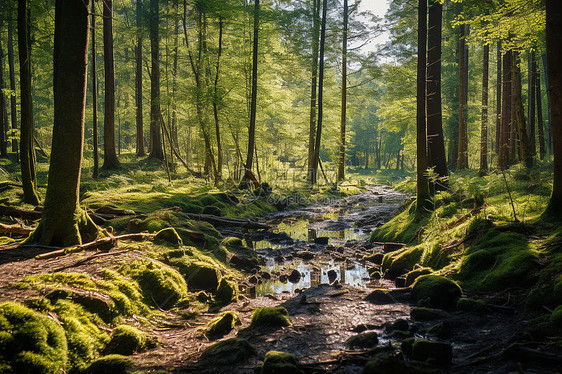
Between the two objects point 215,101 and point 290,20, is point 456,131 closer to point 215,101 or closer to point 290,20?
point 290,20

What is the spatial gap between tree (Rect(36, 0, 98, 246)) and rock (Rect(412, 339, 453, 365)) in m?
5.56

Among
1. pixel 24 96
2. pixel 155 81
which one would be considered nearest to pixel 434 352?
pixel 24 96

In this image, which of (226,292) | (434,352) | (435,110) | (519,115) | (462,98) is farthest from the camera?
(462,98)

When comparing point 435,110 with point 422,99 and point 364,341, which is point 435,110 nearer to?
point 422,99

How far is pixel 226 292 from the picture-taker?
19.9 feet

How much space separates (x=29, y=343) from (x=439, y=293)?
5151 mm

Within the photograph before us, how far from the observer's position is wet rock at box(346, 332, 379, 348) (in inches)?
152

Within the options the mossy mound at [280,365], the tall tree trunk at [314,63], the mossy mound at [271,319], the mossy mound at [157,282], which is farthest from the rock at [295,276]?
the tall tree trunk at [314,63]

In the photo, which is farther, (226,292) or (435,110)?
(435,110)

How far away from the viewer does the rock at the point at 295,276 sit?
7390 mm

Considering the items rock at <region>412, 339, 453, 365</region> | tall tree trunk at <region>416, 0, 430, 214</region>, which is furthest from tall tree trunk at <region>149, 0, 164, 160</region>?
rock at <region>412, 339, 453, 365</region>

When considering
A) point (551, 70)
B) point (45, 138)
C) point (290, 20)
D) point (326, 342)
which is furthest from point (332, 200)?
point (45, 138)

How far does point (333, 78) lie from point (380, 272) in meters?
24.3

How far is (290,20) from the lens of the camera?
67.4 ft
